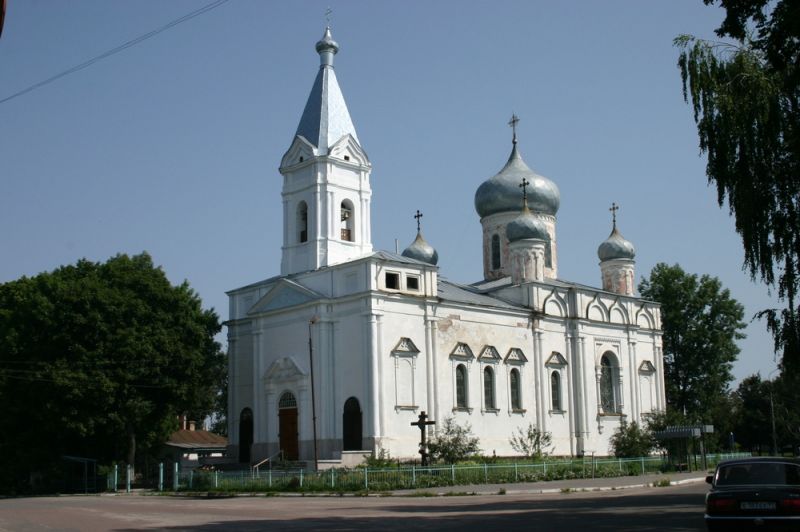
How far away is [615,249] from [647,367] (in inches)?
271

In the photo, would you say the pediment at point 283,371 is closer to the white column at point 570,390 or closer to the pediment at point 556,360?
the pediment at point 556,360

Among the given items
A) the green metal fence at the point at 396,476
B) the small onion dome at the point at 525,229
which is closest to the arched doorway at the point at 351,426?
the green metal fence at the point at 396,476

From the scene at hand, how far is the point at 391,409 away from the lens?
120 feet

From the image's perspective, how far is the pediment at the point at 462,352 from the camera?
39.5 metres

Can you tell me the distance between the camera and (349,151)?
4088 centimetres

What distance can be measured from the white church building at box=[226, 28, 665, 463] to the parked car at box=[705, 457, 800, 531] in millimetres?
22704

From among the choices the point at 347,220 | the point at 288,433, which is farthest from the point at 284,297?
the point at 288,433

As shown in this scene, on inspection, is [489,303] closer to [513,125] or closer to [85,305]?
[513,125]

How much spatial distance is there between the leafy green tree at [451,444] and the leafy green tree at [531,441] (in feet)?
11.6

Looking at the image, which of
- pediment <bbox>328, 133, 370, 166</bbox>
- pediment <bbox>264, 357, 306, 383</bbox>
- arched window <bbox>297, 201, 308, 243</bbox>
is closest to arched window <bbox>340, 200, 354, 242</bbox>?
arched window <bbox>297, 201, 308, 243</bbox>

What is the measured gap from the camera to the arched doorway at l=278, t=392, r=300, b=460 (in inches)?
1513

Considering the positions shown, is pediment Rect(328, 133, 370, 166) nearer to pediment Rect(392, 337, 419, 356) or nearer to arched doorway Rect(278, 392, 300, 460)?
pediment Rect(392, 337, 419, 356)

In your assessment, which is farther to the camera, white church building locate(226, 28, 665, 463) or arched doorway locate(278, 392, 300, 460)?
arched doorway locate(278, 392, 300, 460)

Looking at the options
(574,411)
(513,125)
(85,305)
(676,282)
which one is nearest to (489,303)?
(574,411)
